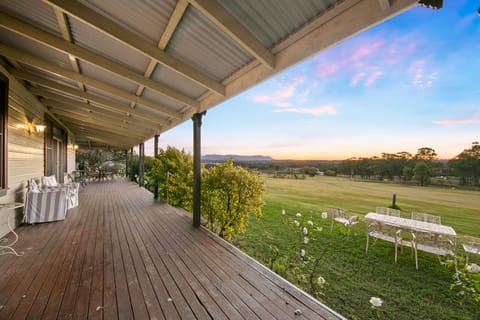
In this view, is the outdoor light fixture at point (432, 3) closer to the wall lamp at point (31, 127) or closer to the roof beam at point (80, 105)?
the wall lamp at point (31, 127)

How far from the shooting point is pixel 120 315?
1.66 metres

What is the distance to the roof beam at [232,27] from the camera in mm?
1649

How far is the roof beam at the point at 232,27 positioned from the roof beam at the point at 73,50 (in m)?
2.07

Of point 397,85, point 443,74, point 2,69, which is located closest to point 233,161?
point 2,69

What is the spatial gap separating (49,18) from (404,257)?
767cm

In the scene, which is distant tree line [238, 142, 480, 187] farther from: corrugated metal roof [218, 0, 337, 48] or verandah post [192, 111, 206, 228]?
corrugated metal roof [218, 0, 337, 48]

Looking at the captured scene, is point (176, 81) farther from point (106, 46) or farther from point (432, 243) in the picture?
point (432, 243)

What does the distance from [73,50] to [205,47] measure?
6.54 feet

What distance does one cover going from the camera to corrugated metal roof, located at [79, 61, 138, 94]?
3418 millimetres

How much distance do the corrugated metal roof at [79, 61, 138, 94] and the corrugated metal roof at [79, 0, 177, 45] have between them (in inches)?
65.1

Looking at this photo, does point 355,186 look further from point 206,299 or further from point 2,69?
point 2,69

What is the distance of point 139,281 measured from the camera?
2152 mm

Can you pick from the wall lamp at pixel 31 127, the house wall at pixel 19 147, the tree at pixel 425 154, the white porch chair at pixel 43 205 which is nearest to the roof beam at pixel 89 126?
the wall lamp at pixel 31 127

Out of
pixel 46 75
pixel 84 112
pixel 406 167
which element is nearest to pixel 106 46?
pixel 46 75
